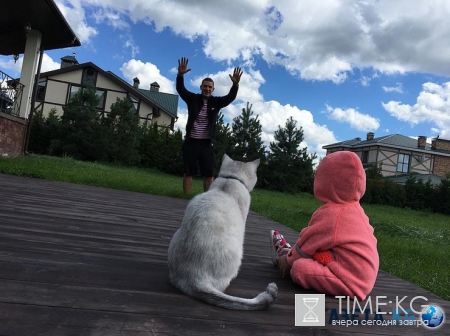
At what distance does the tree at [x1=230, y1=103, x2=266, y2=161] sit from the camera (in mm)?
21359

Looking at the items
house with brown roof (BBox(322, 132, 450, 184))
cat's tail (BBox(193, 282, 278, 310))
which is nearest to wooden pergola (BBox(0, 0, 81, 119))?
cat's tail (BBox(193, 282, 278, 310))

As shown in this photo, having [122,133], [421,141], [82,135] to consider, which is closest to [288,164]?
[122,133]

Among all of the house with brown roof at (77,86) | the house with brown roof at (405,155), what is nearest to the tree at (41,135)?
the house with brown roof at (77,86)

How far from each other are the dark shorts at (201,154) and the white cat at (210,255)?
4.02 metres

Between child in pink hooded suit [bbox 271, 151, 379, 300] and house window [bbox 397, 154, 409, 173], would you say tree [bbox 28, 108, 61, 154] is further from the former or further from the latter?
house window [bbox 397, 154, 409, 173]

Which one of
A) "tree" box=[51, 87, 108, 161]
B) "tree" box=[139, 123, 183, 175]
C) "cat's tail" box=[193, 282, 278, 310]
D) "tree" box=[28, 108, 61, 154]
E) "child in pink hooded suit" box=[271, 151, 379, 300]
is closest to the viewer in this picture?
"cat's tail" box=[193, 282, 278, 310]

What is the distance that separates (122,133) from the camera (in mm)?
20203

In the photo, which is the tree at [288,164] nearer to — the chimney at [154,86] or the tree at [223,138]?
the tree at [223,138]

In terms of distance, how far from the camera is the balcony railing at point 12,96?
1109 cm

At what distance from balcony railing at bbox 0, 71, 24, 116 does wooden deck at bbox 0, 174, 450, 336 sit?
8.94 metres

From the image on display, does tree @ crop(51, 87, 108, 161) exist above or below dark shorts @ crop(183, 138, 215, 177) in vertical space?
above

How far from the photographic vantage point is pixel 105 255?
2.62 meters

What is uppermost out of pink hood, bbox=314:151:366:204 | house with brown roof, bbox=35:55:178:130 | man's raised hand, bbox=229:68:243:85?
house with brown roof, bbox=35:55:178:130

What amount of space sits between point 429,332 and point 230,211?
1.23 m
